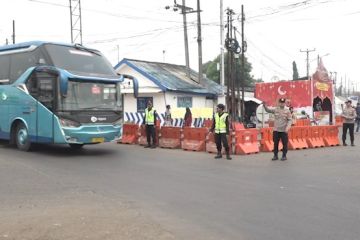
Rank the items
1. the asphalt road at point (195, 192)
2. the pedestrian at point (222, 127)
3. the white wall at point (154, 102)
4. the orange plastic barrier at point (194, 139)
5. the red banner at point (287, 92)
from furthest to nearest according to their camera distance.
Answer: the white wall at point (154, 102), the red banner at point (287, 92), the orange plastic barrier at point (194, 139), the pedestrian at point (222, 127), the asphalt road at point (195, 192)

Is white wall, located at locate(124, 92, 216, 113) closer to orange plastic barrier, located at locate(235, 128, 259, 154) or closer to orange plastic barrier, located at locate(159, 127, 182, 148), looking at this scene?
orange plastic barrier, located at locate(159, 127, 182, 148)

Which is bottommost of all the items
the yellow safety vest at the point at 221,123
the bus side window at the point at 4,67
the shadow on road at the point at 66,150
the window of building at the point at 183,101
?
the shadow on road at the point at 66,150

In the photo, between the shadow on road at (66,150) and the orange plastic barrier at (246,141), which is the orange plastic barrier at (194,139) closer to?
the orange plastic barrier at (246,141)

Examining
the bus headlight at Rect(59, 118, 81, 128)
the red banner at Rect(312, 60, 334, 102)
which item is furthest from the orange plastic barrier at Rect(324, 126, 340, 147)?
the red banner at Rect(312, 60, 334, 102)

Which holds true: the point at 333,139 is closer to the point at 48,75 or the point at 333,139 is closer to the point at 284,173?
the point at 284,173

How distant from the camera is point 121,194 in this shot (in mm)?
9055

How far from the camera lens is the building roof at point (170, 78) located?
107 feet

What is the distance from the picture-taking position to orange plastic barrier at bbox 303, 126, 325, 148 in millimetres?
18844

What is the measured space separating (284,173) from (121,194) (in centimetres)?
456

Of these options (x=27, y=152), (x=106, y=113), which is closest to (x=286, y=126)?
(x=106, y=113)

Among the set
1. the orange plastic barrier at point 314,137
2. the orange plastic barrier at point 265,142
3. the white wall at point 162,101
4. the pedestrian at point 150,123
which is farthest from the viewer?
the white wall at point 162,101

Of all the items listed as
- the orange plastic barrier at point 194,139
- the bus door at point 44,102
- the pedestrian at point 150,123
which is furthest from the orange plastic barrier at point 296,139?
the bus door at point 44,102

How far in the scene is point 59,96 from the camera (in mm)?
14336

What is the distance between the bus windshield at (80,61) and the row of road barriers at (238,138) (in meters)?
3.66
